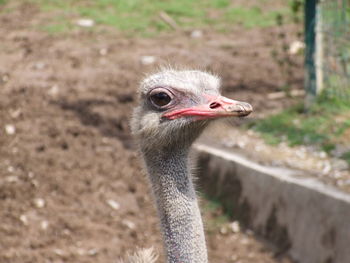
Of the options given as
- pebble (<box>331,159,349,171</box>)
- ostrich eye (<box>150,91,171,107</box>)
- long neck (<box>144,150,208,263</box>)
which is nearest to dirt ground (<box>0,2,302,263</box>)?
pebble (<box>331,159,349,171</box>)

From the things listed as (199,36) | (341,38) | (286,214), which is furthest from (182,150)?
(199,36)

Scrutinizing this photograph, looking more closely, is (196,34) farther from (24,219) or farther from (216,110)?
(216,110)

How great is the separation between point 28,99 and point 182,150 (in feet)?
14.3

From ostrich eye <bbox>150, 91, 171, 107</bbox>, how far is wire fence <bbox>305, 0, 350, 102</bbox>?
134 inches


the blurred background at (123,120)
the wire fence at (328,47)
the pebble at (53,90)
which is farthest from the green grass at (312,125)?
the pebble at (53,90)

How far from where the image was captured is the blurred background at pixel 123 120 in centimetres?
521

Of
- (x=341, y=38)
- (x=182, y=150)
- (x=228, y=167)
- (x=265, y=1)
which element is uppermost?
(x=182, y=150)

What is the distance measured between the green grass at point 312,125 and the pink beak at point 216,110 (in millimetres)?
2671

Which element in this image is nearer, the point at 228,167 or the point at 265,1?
the point at 228,167

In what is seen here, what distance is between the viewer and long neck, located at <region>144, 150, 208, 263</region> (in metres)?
2.86

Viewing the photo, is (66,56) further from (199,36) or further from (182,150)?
(182,150)

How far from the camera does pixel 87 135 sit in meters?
6.52

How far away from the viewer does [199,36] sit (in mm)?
8945

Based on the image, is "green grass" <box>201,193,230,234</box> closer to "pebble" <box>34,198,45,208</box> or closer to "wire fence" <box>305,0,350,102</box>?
"pebble" <box>34,198,45,208</box>
